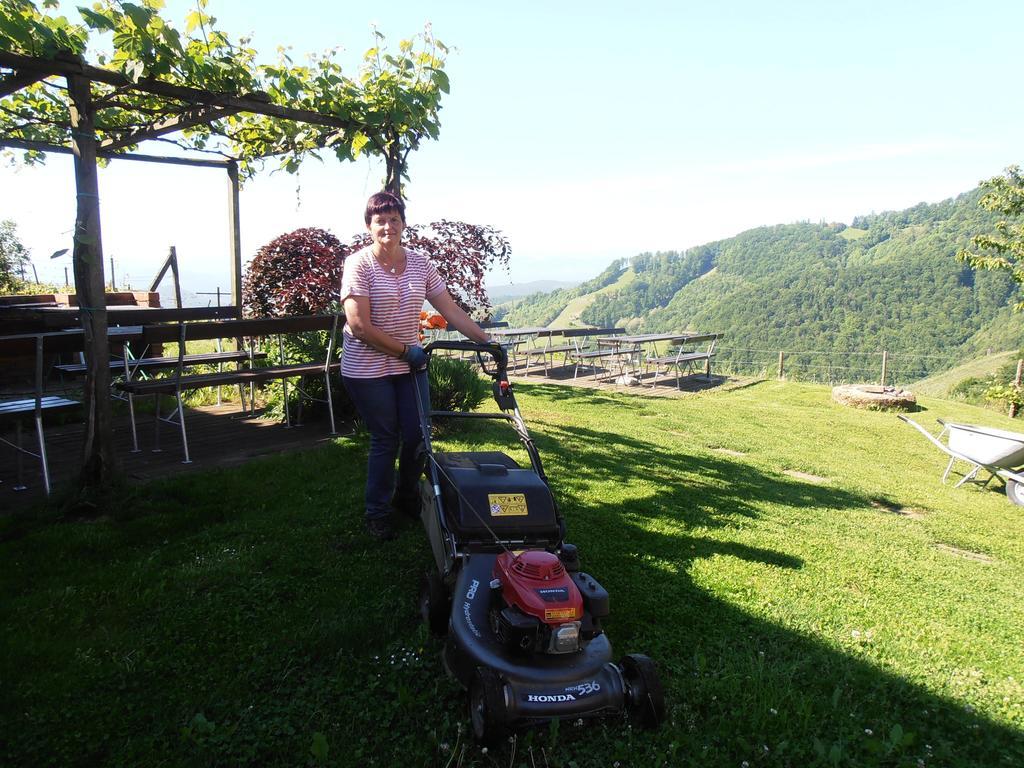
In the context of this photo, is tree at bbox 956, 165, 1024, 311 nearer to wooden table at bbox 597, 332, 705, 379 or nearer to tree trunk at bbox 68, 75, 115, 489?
wooden table at bbox 597, 332, 705, 379

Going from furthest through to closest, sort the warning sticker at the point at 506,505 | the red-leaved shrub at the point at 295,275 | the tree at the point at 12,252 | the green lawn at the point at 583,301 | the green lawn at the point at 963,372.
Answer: the green lawn at the point at 583,301
the green lawn at the point at 963,372
the tree at the point at 12,252
the red-leaved shrub at the point at 295,275
the warning sticker at the point at 506,505

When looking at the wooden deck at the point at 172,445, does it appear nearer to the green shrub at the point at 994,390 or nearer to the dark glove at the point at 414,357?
the dark glove at the point at 414,357

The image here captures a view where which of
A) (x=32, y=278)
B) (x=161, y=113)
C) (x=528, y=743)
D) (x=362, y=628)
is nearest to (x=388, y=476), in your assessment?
(x=362, y=628)

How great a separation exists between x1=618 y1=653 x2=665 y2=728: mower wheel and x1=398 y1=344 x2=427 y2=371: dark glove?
169 cm

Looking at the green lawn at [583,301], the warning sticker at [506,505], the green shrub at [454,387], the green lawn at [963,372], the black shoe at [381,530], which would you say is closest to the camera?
the warning sticker at [506,505]

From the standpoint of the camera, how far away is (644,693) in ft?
7.59

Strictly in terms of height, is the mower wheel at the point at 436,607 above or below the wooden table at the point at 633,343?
below

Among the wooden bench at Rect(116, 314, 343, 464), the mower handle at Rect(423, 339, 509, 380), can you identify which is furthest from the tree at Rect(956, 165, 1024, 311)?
the mower handle at Rect(423, 339, 509, 380)

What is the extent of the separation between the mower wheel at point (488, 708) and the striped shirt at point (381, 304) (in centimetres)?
182

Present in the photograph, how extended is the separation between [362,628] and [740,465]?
4.94m

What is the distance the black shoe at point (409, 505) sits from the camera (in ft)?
13.1

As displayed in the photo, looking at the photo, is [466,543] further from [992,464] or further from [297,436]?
[992,464]

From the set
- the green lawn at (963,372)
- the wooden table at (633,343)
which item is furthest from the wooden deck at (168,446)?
the green lawn at (963,372)

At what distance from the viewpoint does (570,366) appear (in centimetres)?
1627
